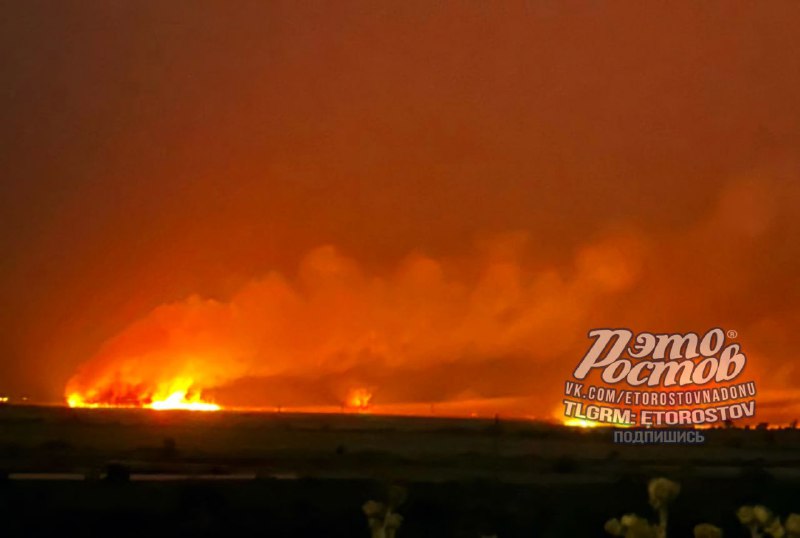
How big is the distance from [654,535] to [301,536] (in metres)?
24.0

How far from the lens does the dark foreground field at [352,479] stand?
34.9 metres

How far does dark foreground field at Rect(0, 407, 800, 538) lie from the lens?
3494 cm

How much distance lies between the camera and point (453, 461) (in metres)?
76.0

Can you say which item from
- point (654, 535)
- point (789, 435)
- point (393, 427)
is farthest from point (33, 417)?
point (654, 535)

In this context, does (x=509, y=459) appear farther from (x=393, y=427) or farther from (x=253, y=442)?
(x=393, y=427)

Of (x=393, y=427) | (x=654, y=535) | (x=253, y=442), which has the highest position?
(x=393, y=427)

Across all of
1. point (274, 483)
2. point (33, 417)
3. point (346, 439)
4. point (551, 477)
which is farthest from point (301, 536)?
point (33, 417)

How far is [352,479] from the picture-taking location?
159ft

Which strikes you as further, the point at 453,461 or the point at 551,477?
the point at 453,461

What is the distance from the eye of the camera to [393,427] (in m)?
128

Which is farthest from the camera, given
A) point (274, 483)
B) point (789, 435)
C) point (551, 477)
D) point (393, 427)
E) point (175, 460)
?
point (393, 427)

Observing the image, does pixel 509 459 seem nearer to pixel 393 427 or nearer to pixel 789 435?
pixel 789 435

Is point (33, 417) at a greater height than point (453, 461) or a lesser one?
greater

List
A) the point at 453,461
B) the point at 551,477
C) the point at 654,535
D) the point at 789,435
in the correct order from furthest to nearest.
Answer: the point at 789,435 < the point at 453,461 < the point at 551,477 < the point at 654,535
